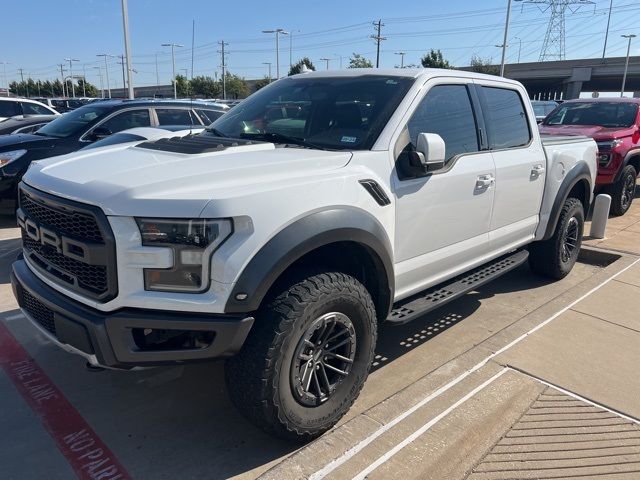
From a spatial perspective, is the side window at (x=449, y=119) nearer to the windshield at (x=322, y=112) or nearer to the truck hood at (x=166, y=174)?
the windshield at (x=322, y=112)

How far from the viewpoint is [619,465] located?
2682 millimetres

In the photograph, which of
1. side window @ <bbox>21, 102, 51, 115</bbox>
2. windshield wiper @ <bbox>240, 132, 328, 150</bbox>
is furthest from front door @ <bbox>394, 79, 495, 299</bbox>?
side window @ <bbox>21, 102, 51, 115</bbox>

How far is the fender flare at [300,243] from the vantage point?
7.47 ft

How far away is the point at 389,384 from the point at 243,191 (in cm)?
175

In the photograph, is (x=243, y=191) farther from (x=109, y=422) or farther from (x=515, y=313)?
(x=515, y=313)

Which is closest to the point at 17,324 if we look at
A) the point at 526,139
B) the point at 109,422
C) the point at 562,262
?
the point at 109,422

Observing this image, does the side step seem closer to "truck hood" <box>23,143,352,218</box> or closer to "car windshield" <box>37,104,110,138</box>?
"truck hood" <box>23,143,352,218</box>

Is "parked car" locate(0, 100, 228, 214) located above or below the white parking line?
above

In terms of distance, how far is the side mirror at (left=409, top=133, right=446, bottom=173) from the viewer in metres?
3.01

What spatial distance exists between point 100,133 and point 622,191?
26.7 feet

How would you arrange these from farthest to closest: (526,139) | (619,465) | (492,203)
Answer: (526,139) < (492,203) < (619,465)

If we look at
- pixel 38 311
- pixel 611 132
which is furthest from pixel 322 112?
pixel 611 132

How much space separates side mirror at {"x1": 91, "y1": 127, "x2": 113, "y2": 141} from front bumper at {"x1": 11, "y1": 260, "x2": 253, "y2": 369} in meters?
5.72

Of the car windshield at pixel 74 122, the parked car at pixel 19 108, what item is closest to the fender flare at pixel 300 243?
the car windshield at pixel 74 122
